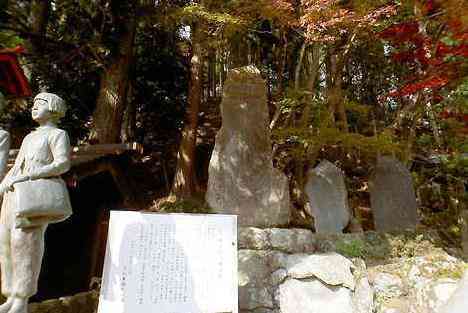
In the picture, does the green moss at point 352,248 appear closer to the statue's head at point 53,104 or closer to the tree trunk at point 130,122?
the statue's head at point 53,104

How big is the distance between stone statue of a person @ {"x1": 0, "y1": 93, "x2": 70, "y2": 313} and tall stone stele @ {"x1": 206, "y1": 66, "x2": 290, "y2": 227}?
240 centimetres

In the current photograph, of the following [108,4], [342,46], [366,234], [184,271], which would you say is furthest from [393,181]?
[108,4]

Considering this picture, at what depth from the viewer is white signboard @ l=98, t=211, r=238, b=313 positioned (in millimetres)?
3014

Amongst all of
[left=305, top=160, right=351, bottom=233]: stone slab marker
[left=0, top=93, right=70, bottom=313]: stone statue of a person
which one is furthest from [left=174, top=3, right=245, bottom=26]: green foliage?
[left=0, top=93, right=70, bottom=313]: stone statue of a person

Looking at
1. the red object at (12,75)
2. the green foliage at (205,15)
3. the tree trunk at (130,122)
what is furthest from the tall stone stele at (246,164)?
the tree trunk at (130,122)

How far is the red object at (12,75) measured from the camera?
6.19 metres

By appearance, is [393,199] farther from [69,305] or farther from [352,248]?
[69,305]

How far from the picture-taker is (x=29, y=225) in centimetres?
278

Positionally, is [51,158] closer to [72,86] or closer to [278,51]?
[72,86]

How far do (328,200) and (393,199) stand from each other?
134 cm

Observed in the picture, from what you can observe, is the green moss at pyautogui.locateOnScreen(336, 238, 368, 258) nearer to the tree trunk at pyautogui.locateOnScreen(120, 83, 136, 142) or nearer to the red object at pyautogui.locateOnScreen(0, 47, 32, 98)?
the red object at pyautogui.locateOnScreen(0, 47, 32, 98)

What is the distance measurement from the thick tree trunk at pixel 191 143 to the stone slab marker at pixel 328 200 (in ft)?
9.30

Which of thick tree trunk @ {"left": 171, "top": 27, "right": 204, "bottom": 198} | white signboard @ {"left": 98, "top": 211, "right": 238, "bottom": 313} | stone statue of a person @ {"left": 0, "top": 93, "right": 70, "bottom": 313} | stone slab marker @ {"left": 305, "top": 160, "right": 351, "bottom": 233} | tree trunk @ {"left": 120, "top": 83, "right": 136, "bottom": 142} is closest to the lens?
stone statue of a person @ {"left": 0, "top": 93, "right": 70, "bottom": 313}

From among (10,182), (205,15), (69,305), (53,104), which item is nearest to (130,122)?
(205,15)
